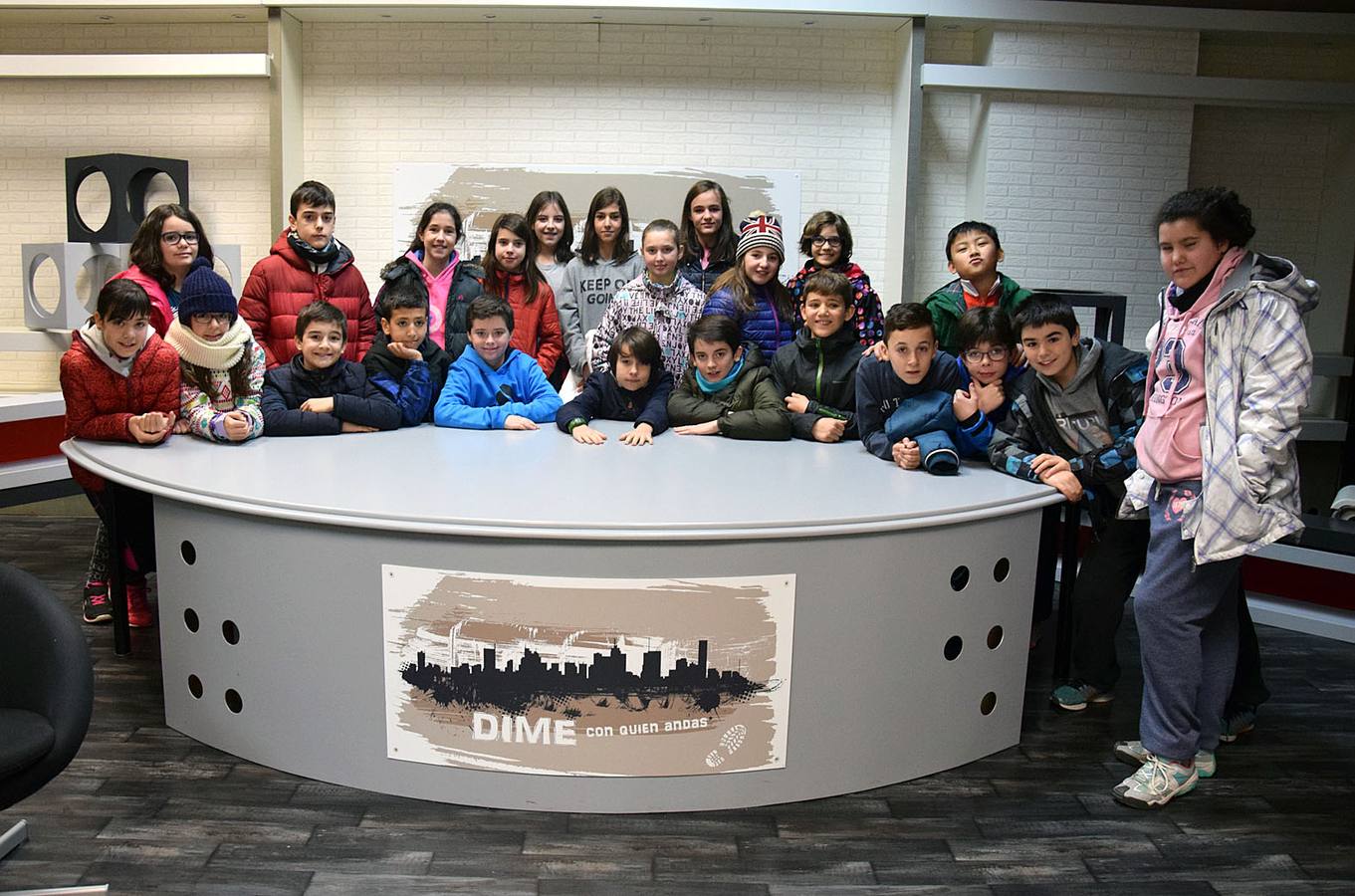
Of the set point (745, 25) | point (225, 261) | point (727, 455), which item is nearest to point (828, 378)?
point (727, 455)

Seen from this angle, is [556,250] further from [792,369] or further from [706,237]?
[792,369]

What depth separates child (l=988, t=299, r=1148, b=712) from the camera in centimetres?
286

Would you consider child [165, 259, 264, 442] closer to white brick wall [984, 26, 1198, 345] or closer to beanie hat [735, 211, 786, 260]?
beanie hat [735, 211, 786, 260]

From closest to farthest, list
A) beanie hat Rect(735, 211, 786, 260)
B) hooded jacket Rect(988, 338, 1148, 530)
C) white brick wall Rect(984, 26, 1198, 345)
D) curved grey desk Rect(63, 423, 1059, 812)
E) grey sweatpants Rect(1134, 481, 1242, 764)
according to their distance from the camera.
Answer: curved grey desk Rect(63, 423, 1059, 812) < grey sweatpants Rect(1134, 481, 1242, 764) < hooded jacket Rect(988, 338, 1148, 530) < beanie hat Rect(735, 211, 786, 260) < white brick wall Rect(984, 26, 1198, 345)

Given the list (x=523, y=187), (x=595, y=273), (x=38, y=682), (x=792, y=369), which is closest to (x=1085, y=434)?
(x=792, y=369)

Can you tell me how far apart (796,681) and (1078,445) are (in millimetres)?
1120

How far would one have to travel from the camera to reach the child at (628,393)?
11.5 feet

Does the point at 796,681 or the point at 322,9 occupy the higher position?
the point at 322,9

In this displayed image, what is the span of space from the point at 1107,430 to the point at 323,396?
7.98ft

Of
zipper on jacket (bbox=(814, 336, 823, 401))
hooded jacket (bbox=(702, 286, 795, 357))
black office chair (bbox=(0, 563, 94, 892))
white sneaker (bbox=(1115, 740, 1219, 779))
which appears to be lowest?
white sneaker (bbox=(1115, 740, 1219, 779))

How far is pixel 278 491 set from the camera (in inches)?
98.3

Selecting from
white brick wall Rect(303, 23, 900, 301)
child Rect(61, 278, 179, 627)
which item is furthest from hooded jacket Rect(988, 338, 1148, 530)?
white brick wall Rect(303, 23, 900, 301)

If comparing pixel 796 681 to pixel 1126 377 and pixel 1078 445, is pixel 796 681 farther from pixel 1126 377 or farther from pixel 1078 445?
pixel 1126 377

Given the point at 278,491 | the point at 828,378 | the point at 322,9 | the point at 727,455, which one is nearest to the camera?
the point at 278,491
